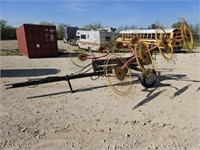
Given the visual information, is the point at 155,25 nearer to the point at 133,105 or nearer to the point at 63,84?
the point at 133,105

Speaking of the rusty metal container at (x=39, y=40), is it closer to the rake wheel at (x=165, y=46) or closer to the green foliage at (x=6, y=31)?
the rake wheel at (x=165, y=46)

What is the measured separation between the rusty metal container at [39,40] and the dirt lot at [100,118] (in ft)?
31.9

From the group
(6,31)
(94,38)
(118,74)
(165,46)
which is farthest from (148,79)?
(6,31)

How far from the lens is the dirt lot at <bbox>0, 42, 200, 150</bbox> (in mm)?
3553

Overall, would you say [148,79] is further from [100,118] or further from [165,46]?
[100,118]

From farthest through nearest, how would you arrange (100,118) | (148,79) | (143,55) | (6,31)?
1. (6,31)
2. (148,79)
3. (143,55)
4. (100,118)

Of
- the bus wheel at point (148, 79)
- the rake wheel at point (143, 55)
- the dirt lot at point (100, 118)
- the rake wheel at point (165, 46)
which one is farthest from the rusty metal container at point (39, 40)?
the rake wheel at point (165, 46)

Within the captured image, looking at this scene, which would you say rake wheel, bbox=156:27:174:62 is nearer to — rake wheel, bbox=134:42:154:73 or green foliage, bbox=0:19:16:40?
rake wheel, bbox=134:42:154:73

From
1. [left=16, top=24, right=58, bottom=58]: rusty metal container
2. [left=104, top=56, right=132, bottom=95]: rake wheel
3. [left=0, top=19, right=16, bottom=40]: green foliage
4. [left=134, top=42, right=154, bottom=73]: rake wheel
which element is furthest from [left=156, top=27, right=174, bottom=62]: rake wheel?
[left=0, top=19, right=16, bottom=40]: green foliage

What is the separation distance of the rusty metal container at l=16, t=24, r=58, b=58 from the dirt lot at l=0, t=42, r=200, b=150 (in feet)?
31.9

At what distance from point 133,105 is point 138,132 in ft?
4.12

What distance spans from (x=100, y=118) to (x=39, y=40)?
12748mm

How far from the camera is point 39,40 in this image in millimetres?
16109

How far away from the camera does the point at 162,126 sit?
4.08 m
